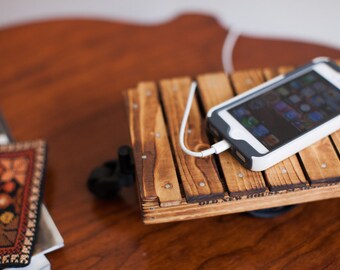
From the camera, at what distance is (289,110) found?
2.24 feet

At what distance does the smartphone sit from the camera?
2.07ft

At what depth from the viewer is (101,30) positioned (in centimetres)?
97

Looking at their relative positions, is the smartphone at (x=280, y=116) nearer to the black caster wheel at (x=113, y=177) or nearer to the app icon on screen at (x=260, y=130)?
the app icon on screen at (x=260, y=130)

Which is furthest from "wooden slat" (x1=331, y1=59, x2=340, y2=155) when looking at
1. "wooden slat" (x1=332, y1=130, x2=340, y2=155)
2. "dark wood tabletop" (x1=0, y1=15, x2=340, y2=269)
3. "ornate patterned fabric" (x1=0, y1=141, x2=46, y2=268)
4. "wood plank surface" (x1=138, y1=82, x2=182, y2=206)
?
"ornate patterned fabric" (x1=0, y1=141, x2=46, y2=268)

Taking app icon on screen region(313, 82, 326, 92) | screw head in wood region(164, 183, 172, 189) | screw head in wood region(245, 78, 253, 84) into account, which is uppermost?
screw head in wood region(245, 78, 253, 84)

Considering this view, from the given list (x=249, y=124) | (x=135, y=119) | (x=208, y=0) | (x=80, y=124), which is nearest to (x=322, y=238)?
(x=249, y=124)

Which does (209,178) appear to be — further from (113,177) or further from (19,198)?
(19,198)

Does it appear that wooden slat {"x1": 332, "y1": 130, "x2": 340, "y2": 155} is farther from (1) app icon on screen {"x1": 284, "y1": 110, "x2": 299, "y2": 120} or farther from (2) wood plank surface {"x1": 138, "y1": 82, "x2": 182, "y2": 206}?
(2) wood plank surface {"x1": 138, "y1": 82, "x2": 182, "y2": 206}

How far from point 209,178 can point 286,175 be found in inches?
3.8

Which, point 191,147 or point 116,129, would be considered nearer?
point 191,147

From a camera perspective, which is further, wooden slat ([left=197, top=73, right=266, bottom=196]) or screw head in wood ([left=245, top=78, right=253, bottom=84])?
screw head in wood ([left=245, top=78, right=253, bottom=84])

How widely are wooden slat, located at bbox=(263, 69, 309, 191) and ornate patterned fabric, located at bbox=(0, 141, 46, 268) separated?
1.04ft

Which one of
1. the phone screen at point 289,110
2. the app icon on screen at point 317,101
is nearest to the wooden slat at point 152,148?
the phone screen at point 289,110

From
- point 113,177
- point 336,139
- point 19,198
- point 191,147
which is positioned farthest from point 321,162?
point 19,198
